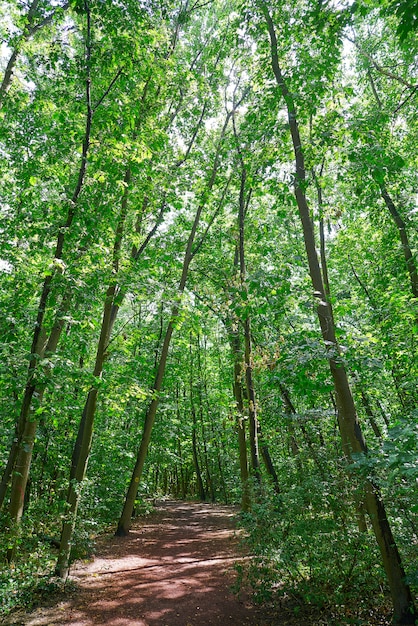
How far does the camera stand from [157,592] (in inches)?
269

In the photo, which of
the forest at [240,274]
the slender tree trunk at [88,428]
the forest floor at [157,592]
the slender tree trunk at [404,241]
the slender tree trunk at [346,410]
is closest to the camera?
A: the slender tree trunk at [346,410]

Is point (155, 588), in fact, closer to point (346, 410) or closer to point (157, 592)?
point (157, 592)

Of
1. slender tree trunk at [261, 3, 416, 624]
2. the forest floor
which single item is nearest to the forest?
slender tree trunk at [261, 3, 416, 624]

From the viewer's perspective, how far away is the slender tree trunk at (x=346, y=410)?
4.68 metres

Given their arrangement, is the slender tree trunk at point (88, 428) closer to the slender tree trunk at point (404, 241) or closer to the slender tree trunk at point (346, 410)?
the slender tree trunk at point (346, 410)

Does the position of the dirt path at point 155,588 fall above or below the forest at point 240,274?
below

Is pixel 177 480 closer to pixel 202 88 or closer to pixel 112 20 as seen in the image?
pixel 202 88

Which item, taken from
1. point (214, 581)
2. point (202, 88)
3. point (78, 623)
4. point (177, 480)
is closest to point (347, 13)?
point (202, 88)

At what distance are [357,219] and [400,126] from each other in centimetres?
370

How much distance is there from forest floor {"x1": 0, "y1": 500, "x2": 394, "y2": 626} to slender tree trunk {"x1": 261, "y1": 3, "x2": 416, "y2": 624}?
3.39ft

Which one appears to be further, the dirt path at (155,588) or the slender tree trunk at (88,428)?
the slender tree trunk at (88,428)

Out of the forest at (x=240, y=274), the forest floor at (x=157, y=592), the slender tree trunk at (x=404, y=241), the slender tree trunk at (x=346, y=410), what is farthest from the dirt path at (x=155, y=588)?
the slender tree trunk at (x=404, y=241)

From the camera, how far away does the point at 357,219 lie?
13414 mm

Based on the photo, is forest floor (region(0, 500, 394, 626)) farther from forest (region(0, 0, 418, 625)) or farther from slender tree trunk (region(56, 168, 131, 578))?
slender tree trunk (region(56, 168, 131, 578))
